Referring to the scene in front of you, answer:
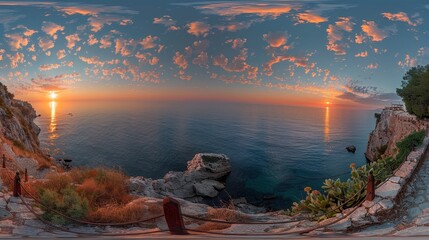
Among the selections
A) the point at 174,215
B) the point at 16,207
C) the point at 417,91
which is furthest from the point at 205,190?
the point at 174,215

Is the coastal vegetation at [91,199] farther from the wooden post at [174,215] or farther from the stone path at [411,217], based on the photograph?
the stone path at [411,217]

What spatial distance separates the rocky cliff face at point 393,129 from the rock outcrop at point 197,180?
19224mm

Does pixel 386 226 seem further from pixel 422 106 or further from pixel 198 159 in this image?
pixel 198 159

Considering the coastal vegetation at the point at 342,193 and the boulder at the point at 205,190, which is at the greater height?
the coastal vegetation at the point at 342,193

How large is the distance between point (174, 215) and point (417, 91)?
1064 inches

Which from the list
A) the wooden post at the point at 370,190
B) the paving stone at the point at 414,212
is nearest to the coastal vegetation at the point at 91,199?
the wooden post at the point at 370,190

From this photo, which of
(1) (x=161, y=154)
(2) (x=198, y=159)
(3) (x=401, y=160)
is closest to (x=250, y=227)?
(3) (x=401, y=160)

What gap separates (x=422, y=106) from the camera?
2441cm

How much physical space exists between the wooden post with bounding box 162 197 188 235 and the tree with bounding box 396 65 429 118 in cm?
2557

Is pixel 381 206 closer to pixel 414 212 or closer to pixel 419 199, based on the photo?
pixel 414 212

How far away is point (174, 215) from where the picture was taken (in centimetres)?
525

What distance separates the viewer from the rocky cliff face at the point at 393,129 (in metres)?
26.0

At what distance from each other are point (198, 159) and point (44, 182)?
33820 mm

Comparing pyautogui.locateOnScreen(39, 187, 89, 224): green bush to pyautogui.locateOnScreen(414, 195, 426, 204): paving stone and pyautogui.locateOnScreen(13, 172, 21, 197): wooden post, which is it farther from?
pyautogui.locateOnScreen(414, 195, 426, 204): paving stone
